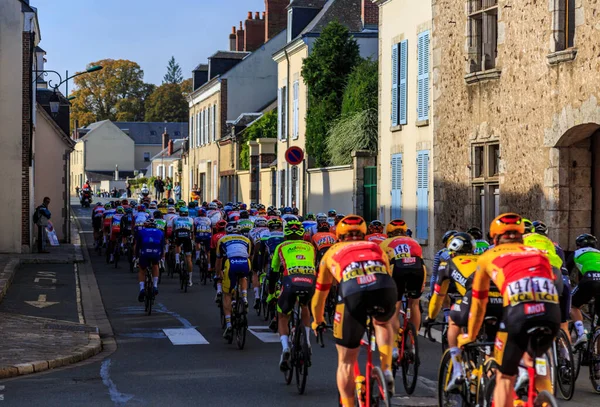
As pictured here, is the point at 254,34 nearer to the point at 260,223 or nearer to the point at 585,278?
the point at 260,223

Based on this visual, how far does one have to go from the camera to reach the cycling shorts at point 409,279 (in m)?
11.7

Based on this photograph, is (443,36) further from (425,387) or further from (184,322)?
(425,387)

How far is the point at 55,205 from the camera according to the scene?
39.1m

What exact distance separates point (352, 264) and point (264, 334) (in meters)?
7.76

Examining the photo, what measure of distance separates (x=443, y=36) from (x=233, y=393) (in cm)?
1353

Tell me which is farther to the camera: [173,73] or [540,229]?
[173,73]

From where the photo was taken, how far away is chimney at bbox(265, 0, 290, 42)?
56125 mm

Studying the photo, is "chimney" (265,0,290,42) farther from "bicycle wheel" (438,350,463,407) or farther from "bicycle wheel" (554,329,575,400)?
"bicycle wheel" (438,350,463,407)

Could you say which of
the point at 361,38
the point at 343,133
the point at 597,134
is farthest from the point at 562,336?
the point at 361,38

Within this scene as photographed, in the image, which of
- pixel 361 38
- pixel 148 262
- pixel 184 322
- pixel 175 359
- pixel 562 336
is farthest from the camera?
pixel 361 38

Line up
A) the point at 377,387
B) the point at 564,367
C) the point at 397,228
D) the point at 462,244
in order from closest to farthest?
the point at 377,387
the point at 462,244
the point at 564,367
the point at 397,228

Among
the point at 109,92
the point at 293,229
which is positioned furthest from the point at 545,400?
the point at 109,92

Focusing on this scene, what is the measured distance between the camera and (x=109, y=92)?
361ft

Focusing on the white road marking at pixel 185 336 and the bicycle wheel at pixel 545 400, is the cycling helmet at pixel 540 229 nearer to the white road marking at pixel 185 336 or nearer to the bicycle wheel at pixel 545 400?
the white road marking at pixel 185 336
